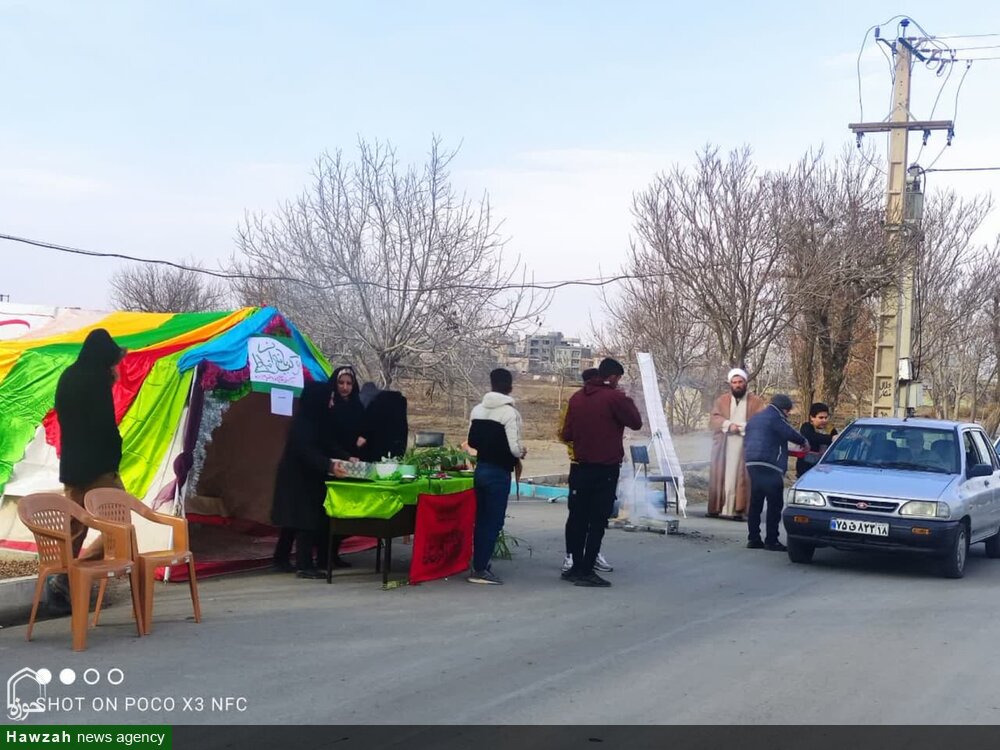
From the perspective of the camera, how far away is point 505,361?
2588 cm

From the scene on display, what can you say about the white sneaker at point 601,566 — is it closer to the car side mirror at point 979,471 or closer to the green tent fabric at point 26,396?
the car side mirror at point 979,471

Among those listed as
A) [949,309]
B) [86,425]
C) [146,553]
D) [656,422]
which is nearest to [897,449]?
[656,422]

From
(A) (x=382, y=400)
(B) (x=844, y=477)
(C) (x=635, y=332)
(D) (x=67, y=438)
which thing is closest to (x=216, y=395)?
(A) (x=382, y=400)

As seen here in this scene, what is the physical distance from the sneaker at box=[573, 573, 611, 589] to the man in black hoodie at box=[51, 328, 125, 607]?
13.8ft

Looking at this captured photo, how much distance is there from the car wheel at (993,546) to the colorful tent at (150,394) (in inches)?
315

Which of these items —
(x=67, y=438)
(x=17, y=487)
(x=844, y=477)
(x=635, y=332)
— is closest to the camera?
(x=67, y=438)

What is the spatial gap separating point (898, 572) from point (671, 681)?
18.8 ft

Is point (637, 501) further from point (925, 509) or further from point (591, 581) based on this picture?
point (591, 581)

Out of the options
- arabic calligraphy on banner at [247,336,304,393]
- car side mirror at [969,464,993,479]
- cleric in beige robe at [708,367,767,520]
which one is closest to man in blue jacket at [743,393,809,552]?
car side mirror at [969,464,993,479]

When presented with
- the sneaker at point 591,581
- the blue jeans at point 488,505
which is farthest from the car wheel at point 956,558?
the blue jeans at point 488,505

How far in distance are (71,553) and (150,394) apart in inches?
122
